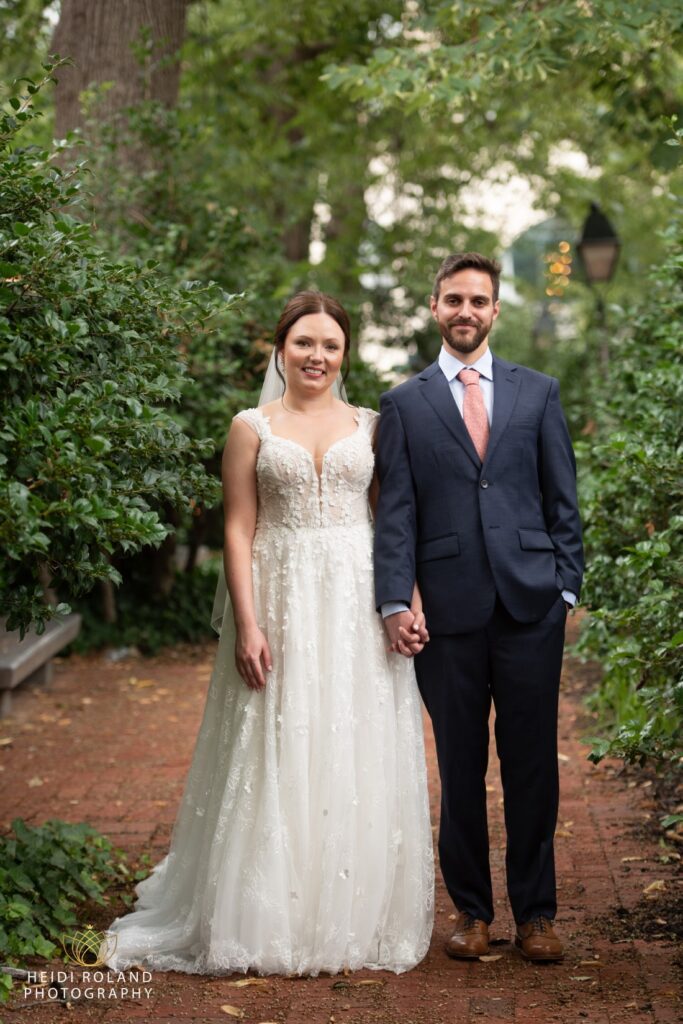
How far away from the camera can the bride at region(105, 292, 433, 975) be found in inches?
165

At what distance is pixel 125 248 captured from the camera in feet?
28.6

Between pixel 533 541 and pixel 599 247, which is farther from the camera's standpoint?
pixel 599 247

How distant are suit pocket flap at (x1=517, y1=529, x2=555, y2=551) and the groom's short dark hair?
83cm

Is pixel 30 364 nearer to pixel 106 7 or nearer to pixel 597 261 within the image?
pixel 106 7

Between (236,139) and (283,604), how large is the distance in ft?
36.4

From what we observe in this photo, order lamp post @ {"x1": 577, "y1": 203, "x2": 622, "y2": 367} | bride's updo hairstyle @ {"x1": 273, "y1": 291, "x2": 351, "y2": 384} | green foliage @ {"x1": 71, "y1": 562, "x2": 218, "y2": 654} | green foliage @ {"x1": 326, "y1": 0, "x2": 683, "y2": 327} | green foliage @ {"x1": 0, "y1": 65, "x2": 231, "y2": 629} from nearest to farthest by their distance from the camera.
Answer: green foliage @ {"x1": 0, "y1": 65, "x2": 231, "y2": 629} < bride's updo hairstyle @ {"x1": 273, "y1": 291, "x2": 351, "y2": 384} < green foliage @ {"x1": 326, "y1": 0, "x2": 683, "y2": 327} < green foliage @ {"x1": 71, "y1": 562, "x2": 218, "y2": 654} < lamp post @ {"x1": 577, "y1": 203, "x2": 622, "y2": 367}

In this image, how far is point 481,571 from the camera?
4180 mm

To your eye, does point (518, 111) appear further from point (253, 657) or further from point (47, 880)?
point (47, 880)

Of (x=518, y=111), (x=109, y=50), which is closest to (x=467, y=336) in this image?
(x=109, y=50)

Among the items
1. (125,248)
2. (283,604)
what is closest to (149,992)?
(283,604)

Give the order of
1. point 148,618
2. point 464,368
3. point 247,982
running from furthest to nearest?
point 148,618, point 464,368, point 247,982

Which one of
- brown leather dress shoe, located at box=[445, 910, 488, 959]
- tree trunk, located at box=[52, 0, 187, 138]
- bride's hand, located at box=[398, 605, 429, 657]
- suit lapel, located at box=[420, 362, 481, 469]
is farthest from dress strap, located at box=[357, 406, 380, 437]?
tree trunk, located at box=[52, 0, 187, 138]

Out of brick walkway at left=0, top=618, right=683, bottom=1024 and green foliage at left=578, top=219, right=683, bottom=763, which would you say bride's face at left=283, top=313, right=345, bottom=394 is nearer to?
green foliage at left=578, top=219, right=683, bottom=763

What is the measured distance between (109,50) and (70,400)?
18.6 feet
